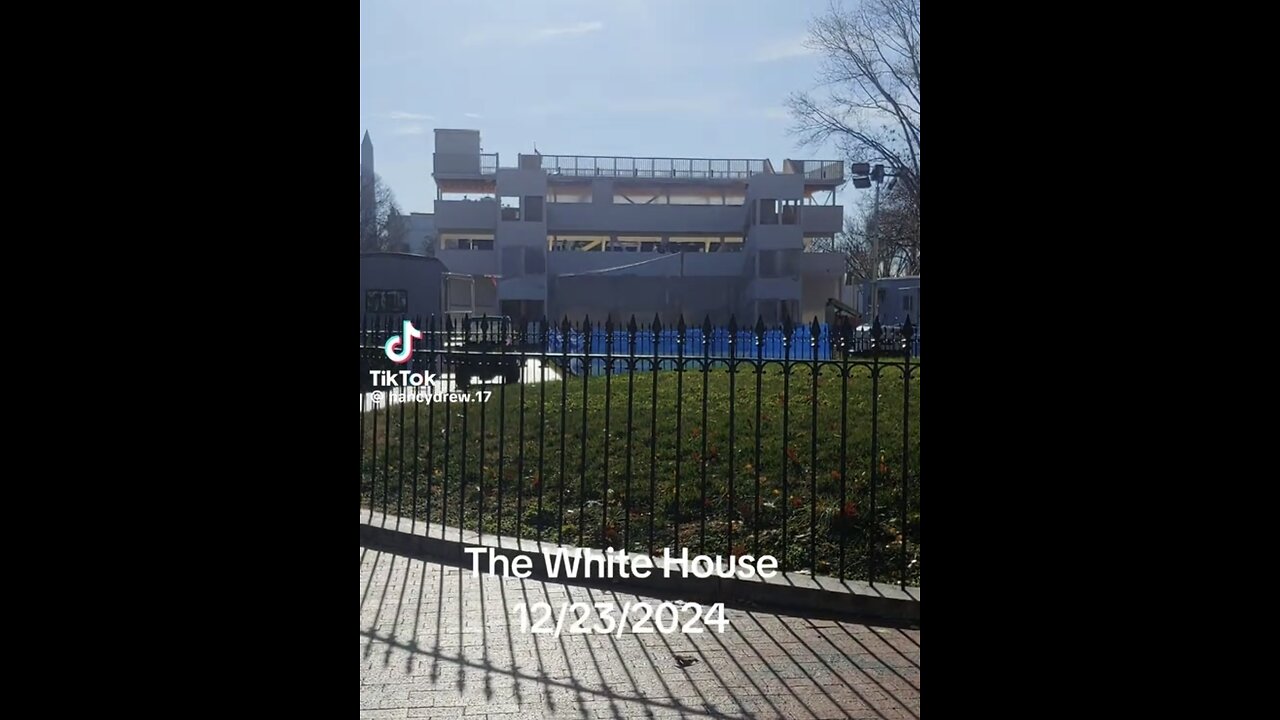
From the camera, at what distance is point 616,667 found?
12.7 feet

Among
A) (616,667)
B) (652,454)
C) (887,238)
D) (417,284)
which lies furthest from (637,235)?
(616,667)

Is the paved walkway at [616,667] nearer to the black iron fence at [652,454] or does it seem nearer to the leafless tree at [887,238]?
the black iron fence at [652,454]

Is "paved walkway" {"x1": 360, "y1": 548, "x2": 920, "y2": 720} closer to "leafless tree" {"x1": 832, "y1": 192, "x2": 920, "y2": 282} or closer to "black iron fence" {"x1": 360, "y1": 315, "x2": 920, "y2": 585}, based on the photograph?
"black iron fence" {"x1": 360, "y1": 315, "x2": 920, "y2": 585}

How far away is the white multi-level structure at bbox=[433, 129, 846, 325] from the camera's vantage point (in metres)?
9.45

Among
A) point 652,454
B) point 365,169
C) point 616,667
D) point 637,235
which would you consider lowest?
point 616,667

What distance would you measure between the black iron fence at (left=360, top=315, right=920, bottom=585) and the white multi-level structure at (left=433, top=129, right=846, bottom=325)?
0.97 m

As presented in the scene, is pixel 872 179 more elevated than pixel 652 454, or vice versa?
pixel 872 179

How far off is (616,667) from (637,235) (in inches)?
285

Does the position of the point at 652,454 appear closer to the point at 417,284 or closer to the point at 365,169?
the point at 365,169

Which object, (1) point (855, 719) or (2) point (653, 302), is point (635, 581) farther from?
(2) point (653, 302)

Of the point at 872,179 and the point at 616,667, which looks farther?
the point at 872,179

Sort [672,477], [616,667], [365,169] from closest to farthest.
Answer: [365,169]
[616,667]
[672,477]
